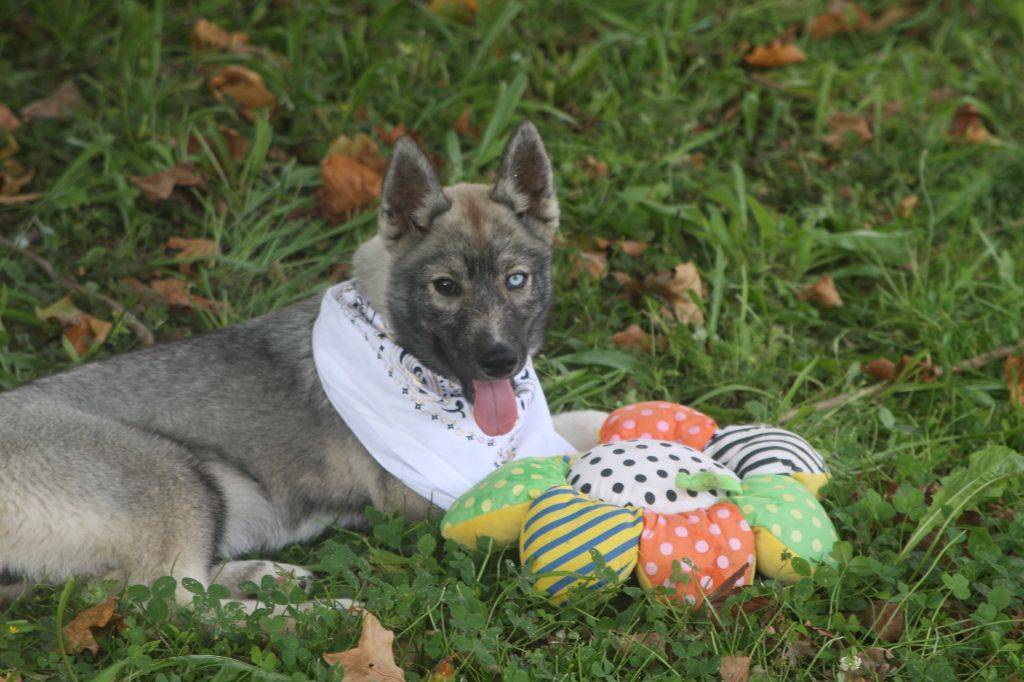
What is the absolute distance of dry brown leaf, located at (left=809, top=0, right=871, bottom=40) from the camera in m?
6.90

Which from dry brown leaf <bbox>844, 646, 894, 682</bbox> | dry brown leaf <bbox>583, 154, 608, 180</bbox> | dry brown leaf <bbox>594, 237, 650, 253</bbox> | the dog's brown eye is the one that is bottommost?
dry brown leaf <bbox>844, 646, 894, 682</bbox>

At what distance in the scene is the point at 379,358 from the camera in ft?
12.7

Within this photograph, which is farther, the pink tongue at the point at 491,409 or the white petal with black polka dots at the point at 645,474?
the pink tongue at the point at 491,409

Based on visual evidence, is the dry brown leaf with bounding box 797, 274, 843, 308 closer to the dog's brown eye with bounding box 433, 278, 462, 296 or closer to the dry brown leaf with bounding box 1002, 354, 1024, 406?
the dry brown leaf with bounding box 1002, 354, 1024, 406

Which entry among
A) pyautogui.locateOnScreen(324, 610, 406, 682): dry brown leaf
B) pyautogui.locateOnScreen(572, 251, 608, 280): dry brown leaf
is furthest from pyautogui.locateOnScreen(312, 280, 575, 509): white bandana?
pyautogui.locateOnScreen(572, 251, 608, 280): dry brown leaf

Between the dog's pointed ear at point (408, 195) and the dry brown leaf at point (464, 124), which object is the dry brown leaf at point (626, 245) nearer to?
the dry brown leaf at point (464, 124)

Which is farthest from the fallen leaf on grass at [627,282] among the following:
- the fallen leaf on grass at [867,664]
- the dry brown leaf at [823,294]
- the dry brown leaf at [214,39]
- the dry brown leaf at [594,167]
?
the dry brown leaf at [214,39]

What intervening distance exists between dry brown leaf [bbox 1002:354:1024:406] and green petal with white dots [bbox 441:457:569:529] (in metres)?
2.14

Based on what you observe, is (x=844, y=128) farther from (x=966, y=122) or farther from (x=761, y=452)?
(x=761, y=452)

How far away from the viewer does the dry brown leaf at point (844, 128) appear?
6113 millimetres

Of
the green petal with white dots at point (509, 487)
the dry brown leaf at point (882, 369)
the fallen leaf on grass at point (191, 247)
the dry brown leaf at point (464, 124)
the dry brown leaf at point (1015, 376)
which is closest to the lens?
the green petal with white dots at point (509, 487)

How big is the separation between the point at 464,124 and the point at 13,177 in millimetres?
2358

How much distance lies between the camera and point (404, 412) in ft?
12.6

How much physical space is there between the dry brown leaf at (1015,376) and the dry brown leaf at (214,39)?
4363 mm
